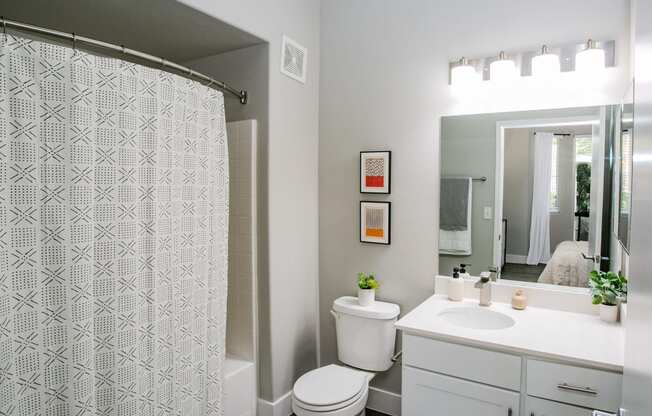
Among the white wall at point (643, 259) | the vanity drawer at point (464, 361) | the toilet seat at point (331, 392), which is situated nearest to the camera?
the white wall at point (643, 259)

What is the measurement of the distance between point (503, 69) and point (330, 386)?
189 cm

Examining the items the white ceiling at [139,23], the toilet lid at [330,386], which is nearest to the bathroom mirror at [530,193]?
the toilet lid at [330,386]

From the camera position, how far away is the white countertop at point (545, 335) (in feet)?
5.30

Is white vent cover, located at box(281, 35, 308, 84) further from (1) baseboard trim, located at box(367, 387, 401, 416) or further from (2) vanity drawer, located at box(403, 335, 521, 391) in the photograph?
(1) baseboard trim, located at box(367, 387, 401, 416)

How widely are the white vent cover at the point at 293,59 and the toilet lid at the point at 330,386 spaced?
1732 millimetres

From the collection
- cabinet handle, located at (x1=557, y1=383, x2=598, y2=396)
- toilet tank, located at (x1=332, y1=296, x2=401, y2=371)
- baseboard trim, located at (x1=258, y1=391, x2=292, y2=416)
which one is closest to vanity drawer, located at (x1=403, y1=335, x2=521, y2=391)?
cabinet handle, located at (x1=557, y1=383, x2=598, y2=396)

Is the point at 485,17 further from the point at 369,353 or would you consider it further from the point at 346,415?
the point at 346,415

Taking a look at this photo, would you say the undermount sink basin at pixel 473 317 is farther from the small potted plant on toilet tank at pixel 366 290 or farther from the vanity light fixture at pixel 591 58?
the vanity light fixture at pixel 591 58

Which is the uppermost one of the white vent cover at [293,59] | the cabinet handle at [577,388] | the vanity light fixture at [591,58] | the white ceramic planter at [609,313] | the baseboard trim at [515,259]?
the white vent cover at [293,59]

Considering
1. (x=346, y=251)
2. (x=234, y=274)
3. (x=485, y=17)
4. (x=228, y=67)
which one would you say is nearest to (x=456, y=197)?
(x=346, y=251)

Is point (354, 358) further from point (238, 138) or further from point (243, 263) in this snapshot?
point (238, 138)

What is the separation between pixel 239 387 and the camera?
7.63 feet

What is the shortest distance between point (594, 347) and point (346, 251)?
1.45 meters

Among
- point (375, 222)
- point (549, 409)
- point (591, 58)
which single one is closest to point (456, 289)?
point (375, 222)
